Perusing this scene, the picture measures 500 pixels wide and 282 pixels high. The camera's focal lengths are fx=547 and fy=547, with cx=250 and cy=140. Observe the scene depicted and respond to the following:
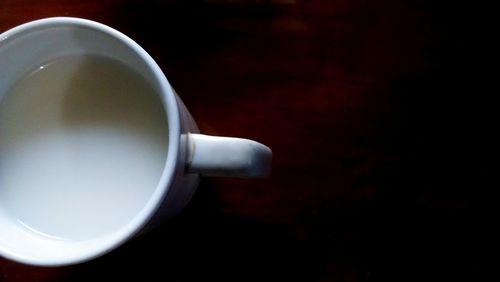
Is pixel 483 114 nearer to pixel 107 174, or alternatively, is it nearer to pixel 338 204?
pixel 338 204

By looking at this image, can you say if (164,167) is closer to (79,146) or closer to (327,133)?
(79,146)

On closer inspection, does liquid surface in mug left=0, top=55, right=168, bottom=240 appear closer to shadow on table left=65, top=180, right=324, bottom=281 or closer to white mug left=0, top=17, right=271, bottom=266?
white mug left=0, top=17, right=271, bottom=266

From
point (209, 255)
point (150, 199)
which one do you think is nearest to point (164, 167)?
point (150, 199)

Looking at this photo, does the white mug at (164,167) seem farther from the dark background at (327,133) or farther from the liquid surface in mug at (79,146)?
the dark background at (327,133)

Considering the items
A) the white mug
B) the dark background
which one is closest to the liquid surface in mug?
the white mug

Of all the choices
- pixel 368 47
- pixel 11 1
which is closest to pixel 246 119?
pixel 368 47

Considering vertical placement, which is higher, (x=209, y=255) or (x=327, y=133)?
(x=327, y=133)

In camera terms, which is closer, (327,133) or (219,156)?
(219,156)
